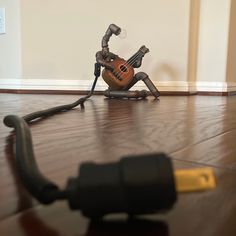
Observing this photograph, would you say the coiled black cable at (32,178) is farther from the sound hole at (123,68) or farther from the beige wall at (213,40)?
the beige wall at (213,40)

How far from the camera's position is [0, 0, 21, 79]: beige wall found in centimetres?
223

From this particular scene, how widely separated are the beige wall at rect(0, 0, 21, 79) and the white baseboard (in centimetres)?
6

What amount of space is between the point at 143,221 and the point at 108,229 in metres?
0.02

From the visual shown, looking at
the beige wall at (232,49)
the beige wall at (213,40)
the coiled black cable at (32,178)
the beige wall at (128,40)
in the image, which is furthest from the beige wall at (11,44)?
the coiled black cable at (32,178)

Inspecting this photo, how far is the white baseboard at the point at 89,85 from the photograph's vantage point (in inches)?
82.0

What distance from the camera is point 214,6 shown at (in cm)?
210

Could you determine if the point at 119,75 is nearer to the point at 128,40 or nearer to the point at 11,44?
Answer: the point at 128,40

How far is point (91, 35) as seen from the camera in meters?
2.13

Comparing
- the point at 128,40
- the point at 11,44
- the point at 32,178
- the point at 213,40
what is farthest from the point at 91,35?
the point at 32,178

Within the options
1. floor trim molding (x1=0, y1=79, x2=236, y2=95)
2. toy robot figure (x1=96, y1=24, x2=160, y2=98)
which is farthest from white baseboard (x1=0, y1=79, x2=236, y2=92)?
toy robot figure (x1=96, y1=24, x2=160, y2=98)

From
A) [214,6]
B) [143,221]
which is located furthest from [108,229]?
[214,6]

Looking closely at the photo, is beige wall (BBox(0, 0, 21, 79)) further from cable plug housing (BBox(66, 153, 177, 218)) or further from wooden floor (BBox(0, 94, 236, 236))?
cable plug housing (BBox(66, 153, 177, 218))

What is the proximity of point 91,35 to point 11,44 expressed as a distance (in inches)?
19.3

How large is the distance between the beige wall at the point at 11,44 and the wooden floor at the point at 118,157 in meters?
1.50
